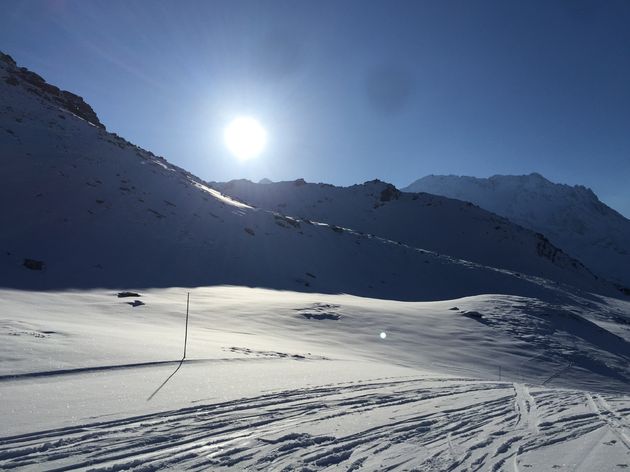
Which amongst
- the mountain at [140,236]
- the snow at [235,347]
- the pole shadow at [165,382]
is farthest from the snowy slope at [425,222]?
the pole shadow at [165,382]

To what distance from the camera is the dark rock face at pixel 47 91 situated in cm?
4800

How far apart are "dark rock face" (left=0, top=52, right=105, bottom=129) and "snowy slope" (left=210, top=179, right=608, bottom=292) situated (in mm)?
30499

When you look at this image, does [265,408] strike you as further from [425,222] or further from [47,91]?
[425,222]

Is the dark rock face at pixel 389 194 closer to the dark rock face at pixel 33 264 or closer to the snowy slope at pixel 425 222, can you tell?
the snowy slope at pixel 425 222

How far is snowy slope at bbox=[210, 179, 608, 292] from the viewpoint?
69419 mm

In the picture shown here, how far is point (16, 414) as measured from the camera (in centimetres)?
449

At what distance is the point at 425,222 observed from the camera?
3071 inches

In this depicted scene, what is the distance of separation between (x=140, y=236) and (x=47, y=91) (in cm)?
3655

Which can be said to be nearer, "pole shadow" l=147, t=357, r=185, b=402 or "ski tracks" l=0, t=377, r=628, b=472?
"ski tracks" l=0, t=377, r=628, b=472

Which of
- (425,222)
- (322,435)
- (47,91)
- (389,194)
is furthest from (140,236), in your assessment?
(389,194)

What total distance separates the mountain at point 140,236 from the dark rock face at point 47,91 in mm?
343

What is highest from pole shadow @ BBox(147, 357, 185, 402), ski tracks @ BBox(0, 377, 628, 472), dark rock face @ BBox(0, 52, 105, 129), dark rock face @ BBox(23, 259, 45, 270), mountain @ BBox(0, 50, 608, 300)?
dark rock face @ BBox(0, 52, 105, 129)

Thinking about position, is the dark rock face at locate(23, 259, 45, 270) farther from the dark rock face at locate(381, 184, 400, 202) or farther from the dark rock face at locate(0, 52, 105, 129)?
the dark rock face at locate(381, 184, 400, 202)

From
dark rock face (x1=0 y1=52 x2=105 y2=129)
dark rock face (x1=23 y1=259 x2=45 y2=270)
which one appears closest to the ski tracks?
dark rock face (x1=23 y1=259 x2=45 y2=270)
